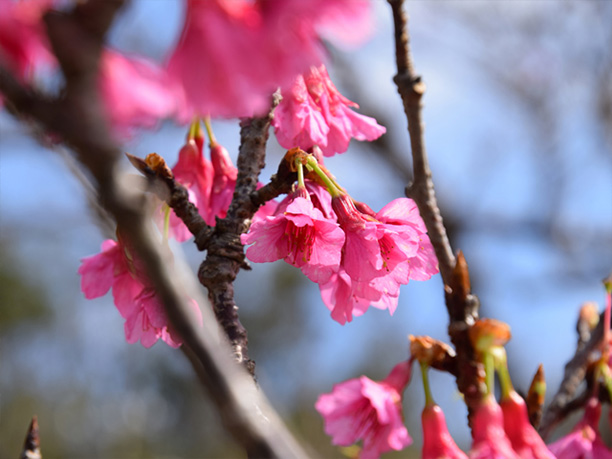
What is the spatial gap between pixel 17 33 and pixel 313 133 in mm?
435

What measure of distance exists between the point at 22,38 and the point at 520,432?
0.57 m

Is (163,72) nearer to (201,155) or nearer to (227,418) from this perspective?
(227,418)

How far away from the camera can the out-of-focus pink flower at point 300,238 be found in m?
0.73

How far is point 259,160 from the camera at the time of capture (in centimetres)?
88

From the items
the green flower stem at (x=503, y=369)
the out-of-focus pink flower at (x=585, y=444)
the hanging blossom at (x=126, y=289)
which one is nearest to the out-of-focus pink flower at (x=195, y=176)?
the hanging blossom at (x=126, y=289)

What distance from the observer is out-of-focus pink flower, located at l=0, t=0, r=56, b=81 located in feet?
1.35

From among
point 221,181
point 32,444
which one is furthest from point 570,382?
point 32,444

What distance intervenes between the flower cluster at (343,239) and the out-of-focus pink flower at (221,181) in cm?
15

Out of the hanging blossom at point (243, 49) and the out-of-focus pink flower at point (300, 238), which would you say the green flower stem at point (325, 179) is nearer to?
the out-of-focus pink flower at point (300, 238)

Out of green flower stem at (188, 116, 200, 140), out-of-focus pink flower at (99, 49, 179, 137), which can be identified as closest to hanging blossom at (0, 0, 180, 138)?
out-of-focus pink flower at (99, 49, 179, 137)

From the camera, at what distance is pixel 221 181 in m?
0.94

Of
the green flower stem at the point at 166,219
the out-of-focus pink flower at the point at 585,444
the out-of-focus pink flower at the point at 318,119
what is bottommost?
the out-of-focus pink flower at the point at 585,444

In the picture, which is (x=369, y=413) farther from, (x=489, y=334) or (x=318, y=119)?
(x=318, y=119)

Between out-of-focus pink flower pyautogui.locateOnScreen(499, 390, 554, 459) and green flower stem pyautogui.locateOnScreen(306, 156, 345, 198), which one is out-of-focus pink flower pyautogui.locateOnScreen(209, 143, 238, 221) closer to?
green flower stem pyautogui.locateOnScreen(306, 156, 345, 198)
